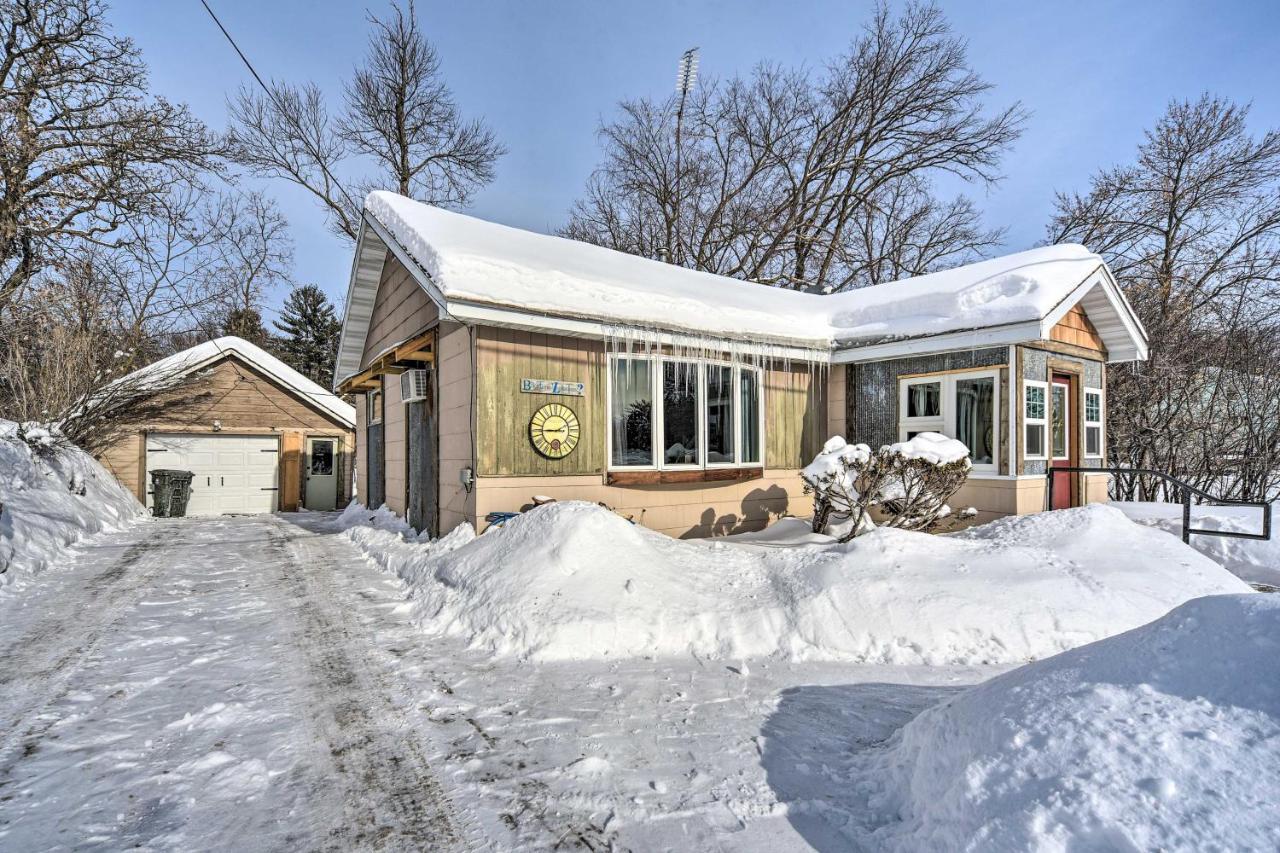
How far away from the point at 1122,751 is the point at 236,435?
16181 mm

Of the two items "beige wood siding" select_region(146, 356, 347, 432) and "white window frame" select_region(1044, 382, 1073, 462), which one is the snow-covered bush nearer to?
"white window frame" select_region(1044, 382, 1073, 462)

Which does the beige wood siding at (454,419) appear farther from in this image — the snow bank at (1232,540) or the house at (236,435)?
the house at (236,435)

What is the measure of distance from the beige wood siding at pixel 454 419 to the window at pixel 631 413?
1.65m

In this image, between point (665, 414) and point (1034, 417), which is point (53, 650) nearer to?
point (665, 414)

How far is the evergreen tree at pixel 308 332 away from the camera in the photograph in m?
26.4

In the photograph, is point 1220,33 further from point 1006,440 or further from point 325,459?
point 325,459

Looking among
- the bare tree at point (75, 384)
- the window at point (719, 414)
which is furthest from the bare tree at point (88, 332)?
the window at point (719, 414)

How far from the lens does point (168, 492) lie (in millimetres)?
12453

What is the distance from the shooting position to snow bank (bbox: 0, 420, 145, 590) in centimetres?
587

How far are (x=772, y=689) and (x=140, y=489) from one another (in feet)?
48.2

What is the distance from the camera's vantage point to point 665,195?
20859 millimetres

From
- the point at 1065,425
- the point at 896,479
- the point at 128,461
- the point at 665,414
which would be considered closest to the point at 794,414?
the point at 665,414

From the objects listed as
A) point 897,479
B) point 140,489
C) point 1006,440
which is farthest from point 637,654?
point 140,489

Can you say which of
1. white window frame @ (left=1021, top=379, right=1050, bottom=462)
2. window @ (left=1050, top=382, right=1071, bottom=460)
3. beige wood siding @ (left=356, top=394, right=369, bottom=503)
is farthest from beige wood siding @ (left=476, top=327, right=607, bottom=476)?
window @ (left=1050, top=382, right=1071, bottom=460)
